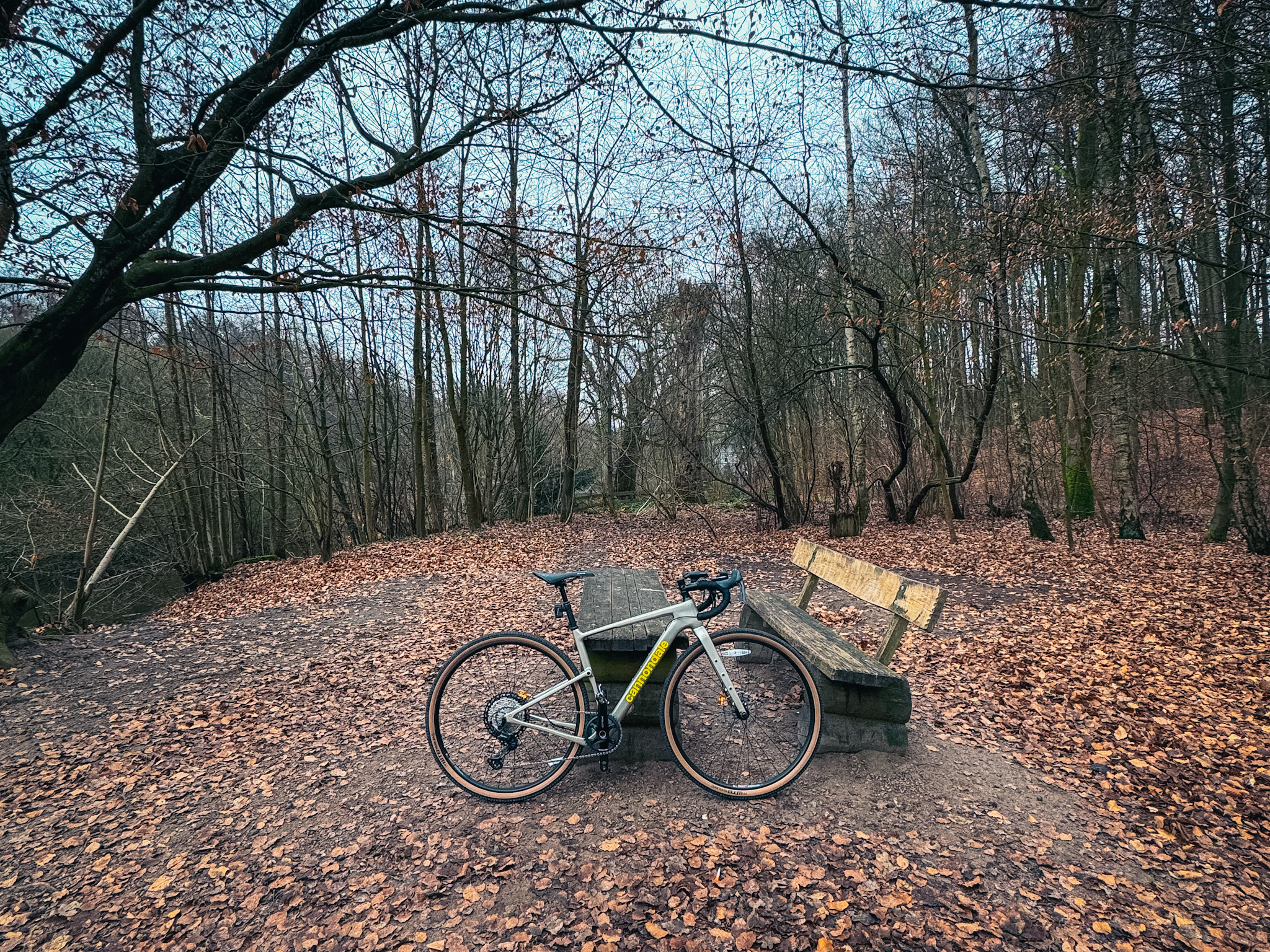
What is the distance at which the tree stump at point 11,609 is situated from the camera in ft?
19.5

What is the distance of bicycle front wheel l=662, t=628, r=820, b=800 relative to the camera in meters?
2.79

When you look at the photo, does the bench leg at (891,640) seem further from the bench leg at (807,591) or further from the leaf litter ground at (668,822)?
the bench leg at (807,591)

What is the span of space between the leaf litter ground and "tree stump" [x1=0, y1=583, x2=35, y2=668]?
4.12ft

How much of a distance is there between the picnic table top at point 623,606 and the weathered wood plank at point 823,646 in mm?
732

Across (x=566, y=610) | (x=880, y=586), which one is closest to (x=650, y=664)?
(x=566, y=610)

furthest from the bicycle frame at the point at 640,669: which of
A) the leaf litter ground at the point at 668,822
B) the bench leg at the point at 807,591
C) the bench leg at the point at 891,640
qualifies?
the bench leg at the point at 807,591

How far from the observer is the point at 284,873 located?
257cm

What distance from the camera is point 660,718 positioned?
300 cm

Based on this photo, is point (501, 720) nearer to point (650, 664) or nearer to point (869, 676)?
point (650, 664)

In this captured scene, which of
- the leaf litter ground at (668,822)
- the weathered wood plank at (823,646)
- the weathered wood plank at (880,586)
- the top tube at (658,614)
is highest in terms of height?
the top tube at (658,614)

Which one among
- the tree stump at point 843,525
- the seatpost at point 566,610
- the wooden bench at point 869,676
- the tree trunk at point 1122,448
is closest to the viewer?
the seatpost at point 566,610

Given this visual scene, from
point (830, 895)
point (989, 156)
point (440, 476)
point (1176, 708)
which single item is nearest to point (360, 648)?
point (830, 895)

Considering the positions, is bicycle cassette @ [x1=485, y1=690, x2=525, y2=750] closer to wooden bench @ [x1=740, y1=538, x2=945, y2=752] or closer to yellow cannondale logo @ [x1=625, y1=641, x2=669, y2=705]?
yellow cannondale logo @ [x1=625, y1=641, x2=669, y2=705]

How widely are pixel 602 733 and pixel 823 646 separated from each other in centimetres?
127
